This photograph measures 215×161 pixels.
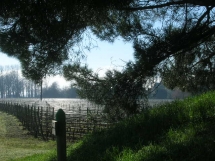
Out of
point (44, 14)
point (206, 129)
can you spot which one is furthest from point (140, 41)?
point (206, 129)

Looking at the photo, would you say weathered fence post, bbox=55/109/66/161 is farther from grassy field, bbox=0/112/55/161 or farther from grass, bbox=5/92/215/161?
grassy field, bbox=0/112/55/161

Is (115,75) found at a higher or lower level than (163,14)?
lower

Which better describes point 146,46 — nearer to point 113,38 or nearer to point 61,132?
point 113,38

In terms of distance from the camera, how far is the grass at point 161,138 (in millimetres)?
4027

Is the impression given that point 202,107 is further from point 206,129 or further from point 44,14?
point 44,14

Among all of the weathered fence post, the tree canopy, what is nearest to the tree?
the tree canopy

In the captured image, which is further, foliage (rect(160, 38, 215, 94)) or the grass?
foliage (rect(160, 38, 215, 94))

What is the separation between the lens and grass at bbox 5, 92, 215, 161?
13.2ft

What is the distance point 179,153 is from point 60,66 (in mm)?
4159

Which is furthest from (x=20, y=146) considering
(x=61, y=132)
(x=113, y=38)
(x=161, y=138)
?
(x=61, y=132)

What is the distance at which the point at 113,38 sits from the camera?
324 inches

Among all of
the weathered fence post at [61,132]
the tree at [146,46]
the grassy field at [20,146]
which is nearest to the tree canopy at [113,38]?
the tree at [146,46]

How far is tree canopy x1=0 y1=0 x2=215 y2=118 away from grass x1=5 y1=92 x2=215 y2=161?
4.70ft

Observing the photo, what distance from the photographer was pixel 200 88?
9.30 m
